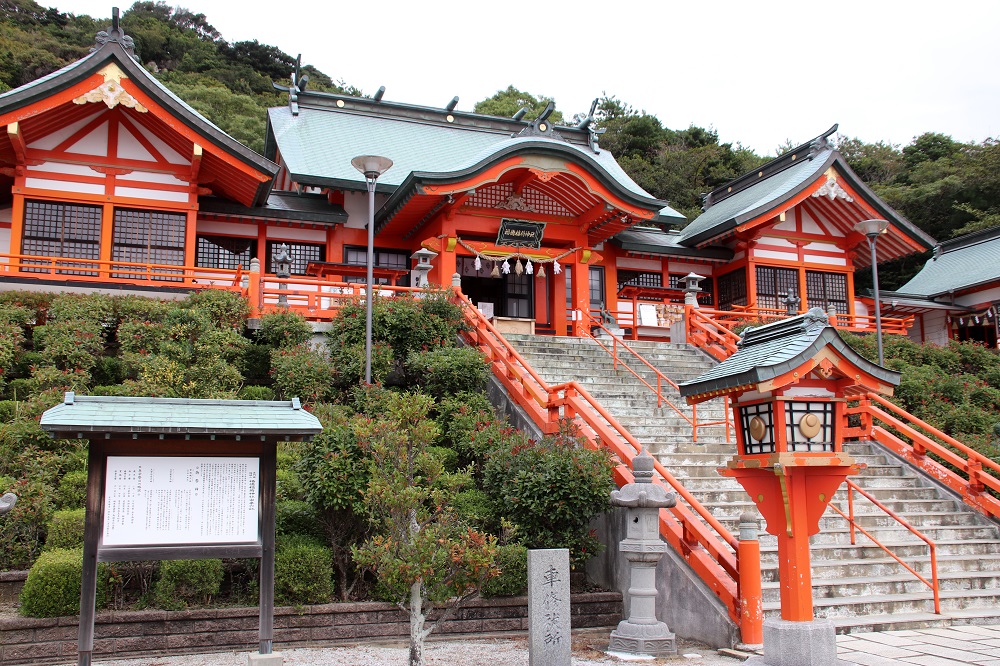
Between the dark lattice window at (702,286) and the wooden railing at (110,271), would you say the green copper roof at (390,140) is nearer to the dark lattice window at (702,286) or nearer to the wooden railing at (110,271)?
the dark lattice window at (702,286)

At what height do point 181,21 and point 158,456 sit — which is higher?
point 181,21

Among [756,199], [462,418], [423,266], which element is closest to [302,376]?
[462,418]

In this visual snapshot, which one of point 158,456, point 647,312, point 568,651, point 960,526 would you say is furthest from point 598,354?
point 158,456

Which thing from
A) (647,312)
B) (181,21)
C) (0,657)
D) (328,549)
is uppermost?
(181,21)

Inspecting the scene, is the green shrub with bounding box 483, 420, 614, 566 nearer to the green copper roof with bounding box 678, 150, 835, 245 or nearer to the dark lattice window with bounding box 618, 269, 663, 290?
the green copper roof with bounding box 678, 150, 835, 245

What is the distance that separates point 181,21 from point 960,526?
65.0 meters

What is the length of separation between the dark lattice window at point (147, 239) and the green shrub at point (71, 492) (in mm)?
8763

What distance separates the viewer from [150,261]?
18.0 metres

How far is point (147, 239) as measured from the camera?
18.1m

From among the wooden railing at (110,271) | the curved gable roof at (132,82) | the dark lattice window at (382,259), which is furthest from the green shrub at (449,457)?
the dark lattice window at (382,259)

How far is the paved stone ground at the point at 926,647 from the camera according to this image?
7355 mm

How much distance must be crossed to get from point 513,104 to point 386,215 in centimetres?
3039

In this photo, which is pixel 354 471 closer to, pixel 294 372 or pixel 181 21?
pixel 294 372

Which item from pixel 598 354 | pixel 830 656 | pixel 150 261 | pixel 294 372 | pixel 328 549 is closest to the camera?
pixel 830 656
